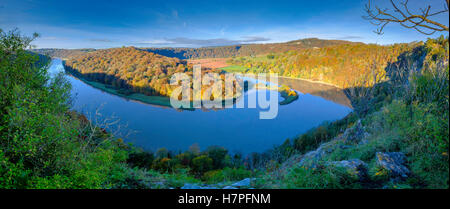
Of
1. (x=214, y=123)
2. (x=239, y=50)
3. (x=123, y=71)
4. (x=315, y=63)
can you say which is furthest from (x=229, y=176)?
(x=239, y=50)

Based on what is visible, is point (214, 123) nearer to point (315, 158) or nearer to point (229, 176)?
point (229, 176)

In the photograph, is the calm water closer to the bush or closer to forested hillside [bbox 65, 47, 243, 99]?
forested hillside [bbox 65, 47, 243, 99]

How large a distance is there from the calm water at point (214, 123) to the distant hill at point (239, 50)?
2050cm

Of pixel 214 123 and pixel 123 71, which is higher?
pixel 123 71

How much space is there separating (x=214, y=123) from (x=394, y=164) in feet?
83.9

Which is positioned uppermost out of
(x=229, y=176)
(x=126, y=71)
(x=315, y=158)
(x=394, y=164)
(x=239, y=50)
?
(x=239, y=50)

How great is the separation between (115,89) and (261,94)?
109 ft

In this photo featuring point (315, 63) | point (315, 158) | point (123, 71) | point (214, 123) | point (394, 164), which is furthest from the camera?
point (315, 63)

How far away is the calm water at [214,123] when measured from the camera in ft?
72.9

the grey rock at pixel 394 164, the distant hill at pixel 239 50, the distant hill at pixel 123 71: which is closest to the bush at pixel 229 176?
the grey rock at pixel 394 164

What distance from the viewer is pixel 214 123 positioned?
2730 cm

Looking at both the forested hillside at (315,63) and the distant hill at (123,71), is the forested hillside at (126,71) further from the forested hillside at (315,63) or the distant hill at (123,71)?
the forested hillside at (315,63)

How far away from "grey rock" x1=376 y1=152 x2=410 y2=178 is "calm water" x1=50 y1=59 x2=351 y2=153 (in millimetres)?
18845

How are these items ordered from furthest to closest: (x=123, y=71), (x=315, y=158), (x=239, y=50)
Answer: (x=239, y=50) → (x=123, y=71) → (x=315, y=158)
